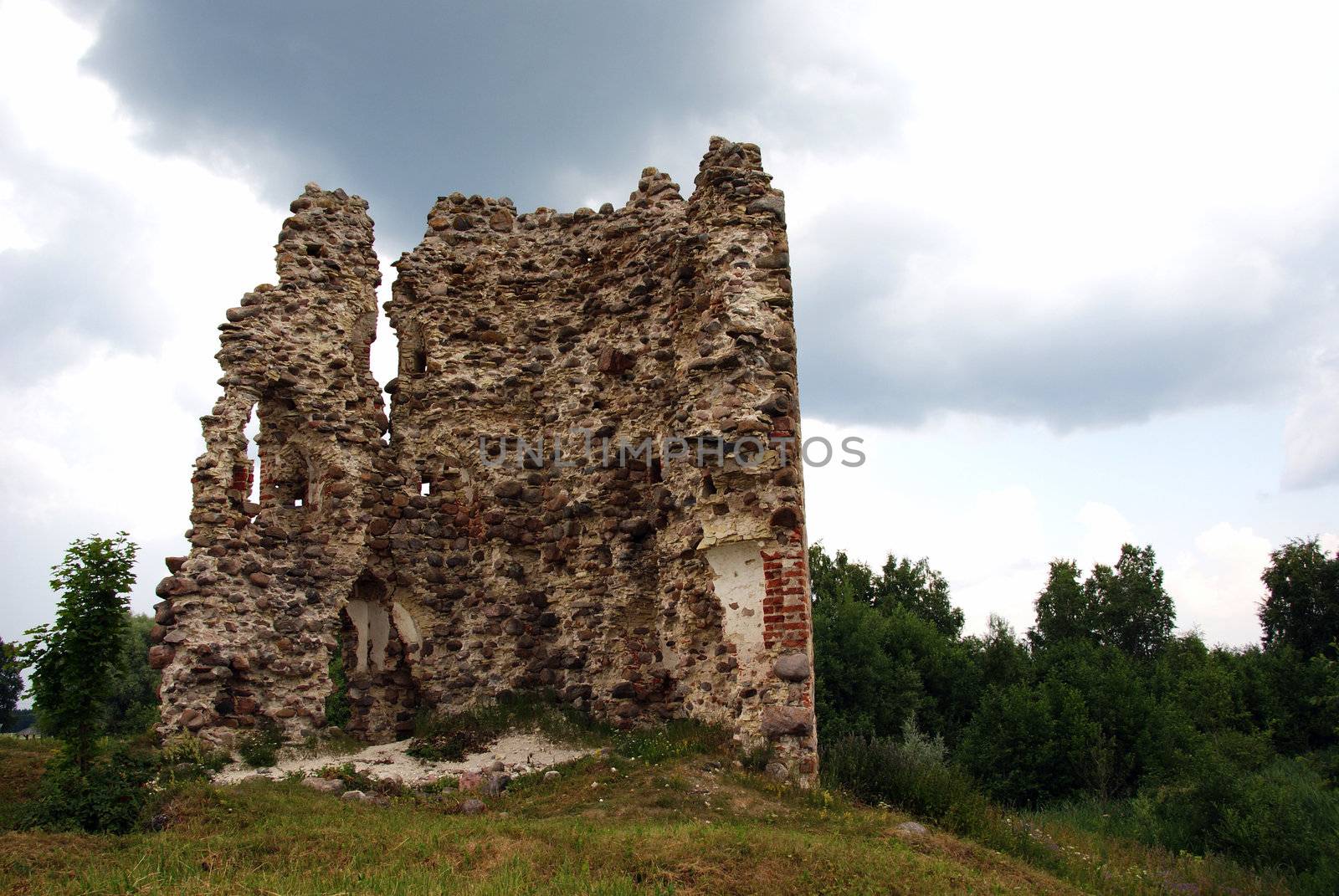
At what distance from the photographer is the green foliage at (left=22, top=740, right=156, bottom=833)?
25.5ft

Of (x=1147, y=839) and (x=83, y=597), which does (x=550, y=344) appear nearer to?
(x=83, y=597)

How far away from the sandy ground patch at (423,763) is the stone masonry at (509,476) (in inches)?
31.2

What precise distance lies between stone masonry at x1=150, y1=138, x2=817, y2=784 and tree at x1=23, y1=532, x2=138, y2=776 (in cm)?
245

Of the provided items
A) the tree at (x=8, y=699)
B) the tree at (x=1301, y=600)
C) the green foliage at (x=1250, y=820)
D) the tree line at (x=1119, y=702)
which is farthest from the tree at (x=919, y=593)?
the tree at (x=8, y=699)

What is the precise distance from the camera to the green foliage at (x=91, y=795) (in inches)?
305

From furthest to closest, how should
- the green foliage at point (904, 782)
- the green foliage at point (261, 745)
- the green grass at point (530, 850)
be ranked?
1. the green foliage at point (261, 745)
2. the green foliage at point (904, 782)
3. the green grass at point (530, 850)

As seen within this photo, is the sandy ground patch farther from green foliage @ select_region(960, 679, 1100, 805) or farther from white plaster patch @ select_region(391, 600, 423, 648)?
green foliage @ select_region(960, 679, 1100, 805)

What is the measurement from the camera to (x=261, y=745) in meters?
11.4

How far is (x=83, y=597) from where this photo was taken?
8922 mm

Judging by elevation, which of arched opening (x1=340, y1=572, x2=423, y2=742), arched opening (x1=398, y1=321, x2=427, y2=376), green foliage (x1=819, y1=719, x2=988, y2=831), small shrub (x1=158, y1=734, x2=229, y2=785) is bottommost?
green foliage (x1=819, y1=719, x2=988, y2=831)

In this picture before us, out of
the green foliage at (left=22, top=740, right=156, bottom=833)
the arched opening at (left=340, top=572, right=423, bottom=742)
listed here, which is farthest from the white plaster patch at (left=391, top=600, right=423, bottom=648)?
the green foliage at (left=22, top=740, right=156, bottom=833)

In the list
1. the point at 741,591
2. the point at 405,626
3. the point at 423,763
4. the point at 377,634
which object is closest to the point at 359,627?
the point at 377,634

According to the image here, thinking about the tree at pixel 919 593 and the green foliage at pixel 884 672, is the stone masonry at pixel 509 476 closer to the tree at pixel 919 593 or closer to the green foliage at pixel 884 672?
the green foliage at pixel 884 672

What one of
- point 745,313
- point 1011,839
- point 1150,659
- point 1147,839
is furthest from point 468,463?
point 1150,659
